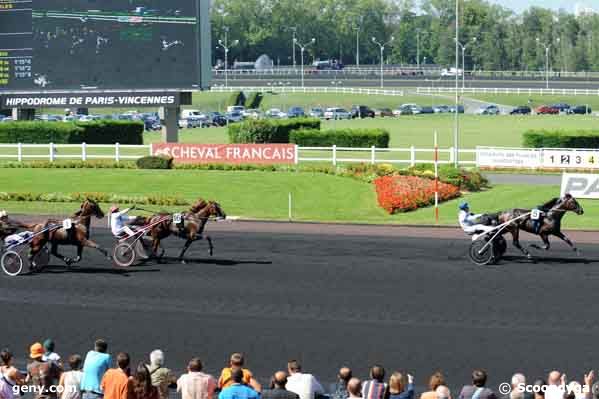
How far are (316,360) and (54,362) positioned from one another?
4.92 m

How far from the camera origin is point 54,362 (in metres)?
14.2

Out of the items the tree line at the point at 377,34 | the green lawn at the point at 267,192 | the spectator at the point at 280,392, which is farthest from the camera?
the tree line at the point at 377,34

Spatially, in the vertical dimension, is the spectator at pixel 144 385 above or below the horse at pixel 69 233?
below

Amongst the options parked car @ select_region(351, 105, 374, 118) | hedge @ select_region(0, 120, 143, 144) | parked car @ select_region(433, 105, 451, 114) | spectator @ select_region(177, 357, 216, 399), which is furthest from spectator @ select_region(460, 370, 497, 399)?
parked car @ select_region(433, 105, 451, 114)

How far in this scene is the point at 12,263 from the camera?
25.5 m

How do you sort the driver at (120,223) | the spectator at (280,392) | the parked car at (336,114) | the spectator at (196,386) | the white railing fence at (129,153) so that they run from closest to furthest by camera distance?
the spectator at (280,392)
the spectator at (196,386)
the driver at (120,223)
the white railing fence at (129,153)
the parked car at (336,114)

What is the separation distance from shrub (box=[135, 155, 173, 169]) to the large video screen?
382 cm

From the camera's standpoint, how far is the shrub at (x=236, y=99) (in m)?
113

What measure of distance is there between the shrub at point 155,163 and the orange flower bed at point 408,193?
958 centimetres

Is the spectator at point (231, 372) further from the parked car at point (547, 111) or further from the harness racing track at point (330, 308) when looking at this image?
the parked car at point (547, 111)

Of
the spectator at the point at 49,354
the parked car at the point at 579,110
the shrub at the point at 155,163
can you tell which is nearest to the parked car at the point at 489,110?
the parked car at the point at 579,110

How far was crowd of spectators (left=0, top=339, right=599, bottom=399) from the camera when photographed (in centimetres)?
1224

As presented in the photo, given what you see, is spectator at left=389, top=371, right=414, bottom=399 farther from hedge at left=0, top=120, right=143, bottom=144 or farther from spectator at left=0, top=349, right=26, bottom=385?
hedge at left=0, top=120, right=143, bottom=144

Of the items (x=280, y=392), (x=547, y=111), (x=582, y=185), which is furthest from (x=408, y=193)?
(x=547, y=111)
